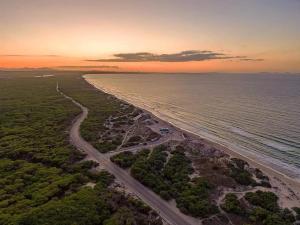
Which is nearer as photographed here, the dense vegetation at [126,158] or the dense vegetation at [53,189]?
the dense vegetation at [53,189]

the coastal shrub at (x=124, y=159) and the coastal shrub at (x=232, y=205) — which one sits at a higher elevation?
the coastal shrub at (x=232, y=205)

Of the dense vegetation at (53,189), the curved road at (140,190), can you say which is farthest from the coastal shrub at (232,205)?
the dense vegetation at (53,189)

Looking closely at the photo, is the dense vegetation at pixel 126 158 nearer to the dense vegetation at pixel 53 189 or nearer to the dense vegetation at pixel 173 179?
the dense vegetation at pixel 173 179

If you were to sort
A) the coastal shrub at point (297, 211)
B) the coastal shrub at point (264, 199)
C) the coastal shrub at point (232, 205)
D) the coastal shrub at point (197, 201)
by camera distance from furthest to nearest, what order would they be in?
the coastal shrub at point (264, 199)
the coastal shrub at point (232, 205)
the coastal shrub at point (197, 201)
the coastal shrub at point (297, 211)

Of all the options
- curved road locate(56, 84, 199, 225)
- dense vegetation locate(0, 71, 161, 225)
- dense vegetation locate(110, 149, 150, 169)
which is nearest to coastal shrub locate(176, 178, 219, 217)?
curved road locate(56, 84, 199, 225)

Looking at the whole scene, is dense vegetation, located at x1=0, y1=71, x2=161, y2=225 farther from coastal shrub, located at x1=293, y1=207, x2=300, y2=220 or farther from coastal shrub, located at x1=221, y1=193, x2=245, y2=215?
coastal shrub, located at x1=293, y1=207, x2=300, y2=220

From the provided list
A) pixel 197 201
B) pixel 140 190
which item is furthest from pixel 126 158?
pixel 197 201

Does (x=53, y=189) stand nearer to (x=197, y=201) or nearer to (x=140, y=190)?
(x=140, y=190)
